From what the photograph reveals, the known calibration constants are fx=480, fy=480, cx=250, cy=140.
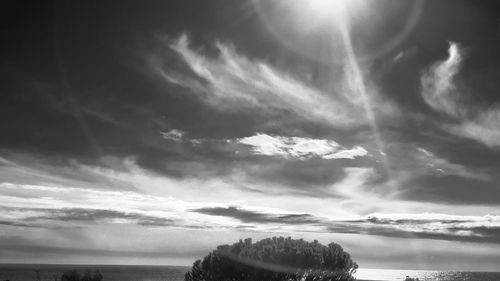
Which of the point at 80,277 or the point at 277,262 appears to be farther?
the point at 80,277

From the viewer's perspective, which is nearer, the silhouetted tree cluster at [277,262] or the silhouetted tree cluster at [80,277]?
the silhouetted tree cluster at [277,262]

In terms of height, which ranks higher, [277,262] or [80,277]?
[277,262]

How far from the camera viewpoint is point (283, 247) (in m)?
50.9

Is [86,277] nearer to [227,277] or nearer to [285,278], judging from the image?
[227,277]

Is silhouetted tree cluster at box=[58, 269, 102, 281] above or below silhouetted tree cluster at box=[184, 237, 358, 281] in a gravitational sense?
below

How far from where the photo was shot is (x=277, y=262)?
49312 millimetres

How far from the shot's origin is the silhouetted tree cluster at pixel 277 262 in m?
48.7

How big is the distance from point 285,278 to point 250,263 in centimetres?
394

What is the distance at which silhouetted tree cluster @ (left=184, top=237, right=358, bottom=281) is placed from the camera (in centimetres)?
4869

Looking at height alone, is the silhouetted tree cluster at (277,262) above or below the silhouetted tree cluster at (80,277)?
above

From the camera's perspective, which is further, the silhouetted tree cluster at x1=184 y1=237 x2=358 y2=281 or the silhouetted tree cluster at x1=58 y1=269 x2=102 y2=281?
the silhouetted tree cluster at x1=58 y1=269 x2=102 y2=281

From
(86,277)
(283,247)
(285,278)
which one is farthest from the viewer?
(86,277)

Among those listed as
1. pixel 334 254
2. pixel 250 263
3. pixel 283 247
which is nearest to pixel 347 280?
pixel 334 254

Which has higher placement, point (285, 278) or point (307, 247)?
point (307, 247)
